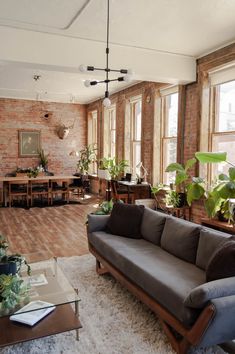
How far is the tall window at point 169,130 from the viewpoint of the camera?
706 cm

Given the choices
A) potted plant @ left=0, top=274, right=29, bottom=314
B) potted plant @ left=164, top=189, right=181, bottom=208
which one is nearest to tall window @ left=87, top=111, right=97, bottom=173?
potted plant @ left=164, top=189, right=181, bottom=208

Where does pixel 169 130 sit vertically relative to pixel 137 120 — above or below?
below

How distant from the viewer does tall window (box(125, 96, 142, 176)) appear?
8586 millimetres

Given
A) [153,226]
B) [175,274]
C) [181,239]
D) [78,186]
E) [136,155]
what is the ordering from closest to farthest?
[175,274]
[181,239]
[153,226]
[136,155]
[78,186]

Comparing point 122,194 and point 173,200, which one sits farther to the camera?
point 122,194

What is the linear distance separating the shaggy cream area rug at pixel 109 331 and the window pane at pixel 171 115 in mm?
4396

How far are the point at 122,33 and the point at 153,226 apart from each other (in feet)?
9.61

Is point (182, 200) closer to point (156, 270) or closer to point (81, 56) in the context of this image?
point (81, 56)

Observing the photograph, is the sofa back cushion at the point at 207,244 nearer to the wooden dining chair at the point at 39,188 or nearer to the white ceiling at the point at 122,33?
the white ceiling at the point at 122,33

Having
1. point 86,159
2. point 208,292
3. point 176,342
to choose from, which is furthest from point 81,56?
point 86,159

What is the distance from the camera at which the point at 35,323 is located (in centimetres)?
231

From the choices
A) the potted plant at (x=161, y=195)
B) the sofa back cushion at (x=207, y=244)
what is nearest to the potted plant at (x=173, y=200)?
the potted plant at (x=161, y=195)

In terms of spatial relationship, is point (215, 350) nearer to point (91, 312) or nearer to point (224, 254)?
point (224, 254)

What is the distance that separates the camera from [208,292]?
214 cm
